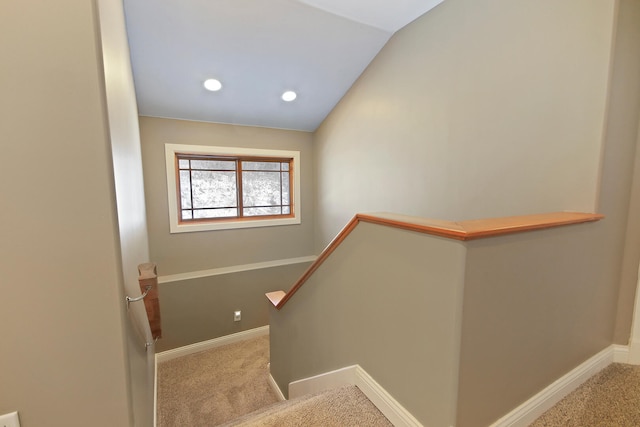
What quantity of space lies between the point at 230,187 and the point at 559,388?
349cm

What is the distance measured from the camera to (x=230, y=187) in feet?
11.6

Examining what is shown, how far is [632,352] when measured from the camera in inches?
56.6

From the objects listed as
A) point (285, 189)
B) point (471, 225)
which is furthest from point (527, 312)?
point (285, 189)

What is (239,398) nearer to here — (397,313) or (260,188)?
(397,313)

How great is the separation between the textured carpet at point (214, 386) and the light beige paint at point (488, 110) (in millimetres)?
2263

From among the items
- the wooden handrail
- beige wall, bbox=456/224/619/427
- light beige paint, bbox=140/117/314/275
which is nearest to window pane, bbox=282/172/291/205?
light beige paint, bbox=140/117/314/275

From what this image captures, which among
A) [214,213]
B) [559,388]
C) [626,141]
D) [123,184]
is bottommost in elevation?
[559,388]

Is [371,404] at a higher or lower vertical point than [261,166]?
lower

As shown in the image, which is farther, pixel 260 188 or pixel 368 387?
pixel 260 188

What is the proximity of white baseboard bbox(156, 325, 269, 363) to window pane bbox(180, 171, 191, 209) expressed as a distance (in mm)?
1753

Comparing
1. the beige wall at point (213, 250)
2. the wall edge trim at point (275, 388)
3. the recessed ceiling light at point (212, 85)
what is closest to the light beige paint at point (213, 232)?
the beige wall at point (213, 250)

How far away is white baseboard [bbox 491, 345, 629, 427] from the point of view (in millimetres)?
1059

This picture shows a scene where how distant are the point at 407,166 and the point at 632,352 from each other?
1765 millimetres

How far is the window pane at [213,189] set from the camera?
3.34 meters
